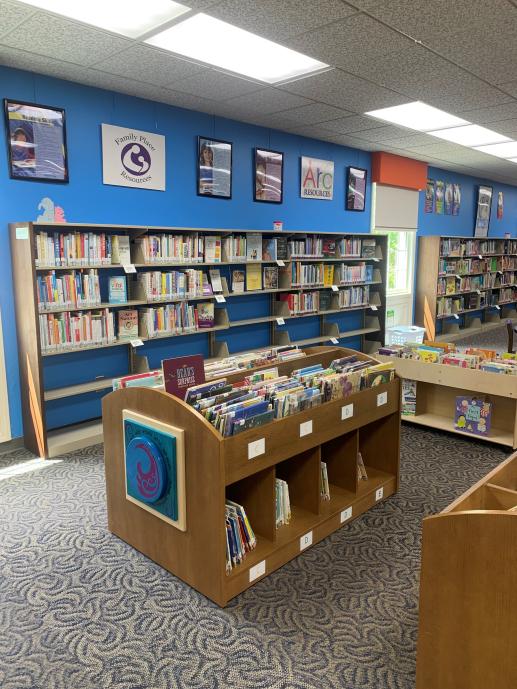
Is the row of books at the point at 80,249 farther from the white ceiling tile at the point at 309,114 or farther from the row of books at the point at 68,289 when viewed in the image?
the white ceiling tile at the point at 309,114

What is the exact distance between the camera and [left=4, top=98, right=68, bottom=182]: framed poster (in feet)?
13.0

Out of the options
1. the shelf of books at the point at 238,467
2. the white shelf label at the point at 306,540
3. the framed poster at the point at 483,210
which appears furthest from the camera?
the framed poster at the point at 483,210

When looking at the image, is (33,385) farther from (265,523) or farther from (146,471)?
(265,523)

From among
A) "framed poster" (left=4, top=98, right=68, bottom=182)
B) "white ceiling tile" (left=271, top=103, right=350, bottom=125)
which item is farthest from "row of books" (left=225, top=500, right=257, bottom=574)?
"white ceiling tile" (left=271, top=103, right=350, bottom=125)

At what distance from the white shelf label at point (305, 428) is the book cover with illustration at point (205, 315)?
8.56 ft

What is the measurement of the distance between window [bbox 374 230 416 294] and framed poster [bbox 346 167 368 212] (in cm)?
159

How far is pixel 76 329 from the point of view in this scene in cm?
424

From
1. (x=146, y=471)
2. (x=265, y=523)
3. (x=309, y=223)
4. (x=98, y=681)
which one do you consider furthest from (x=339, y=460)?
(x=309, y=223)

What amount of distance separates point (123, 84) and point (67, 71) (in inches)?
18.9

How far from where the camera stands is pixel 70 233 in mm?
4254

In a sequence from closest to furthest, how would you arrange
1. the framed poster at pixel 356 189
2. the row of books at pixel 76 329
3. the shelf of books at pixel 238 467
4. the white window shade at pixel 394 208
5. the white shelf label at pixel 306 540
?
1. the shelf of books at pixel 238 467
2. the white shelf label at pixel 306 540
3. the row of books at pixel 76 329
4. the framed poster at pixel 356 189
5. the white window shade at pixel 394 208

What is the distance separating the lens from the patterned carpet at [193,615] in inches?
80.4

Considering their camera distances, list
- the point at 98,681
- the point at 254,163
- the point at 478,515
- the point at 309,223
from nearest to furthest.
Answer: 1. the point at 478,515
2. the point at 98,681
3. the point at 254,163
4. the point at 309,223

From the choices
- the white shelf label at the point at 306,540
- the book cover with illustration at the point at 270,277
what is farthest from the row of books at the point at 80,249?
the white shelf label at the point at 306,540
